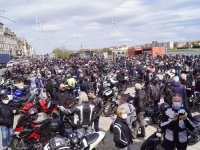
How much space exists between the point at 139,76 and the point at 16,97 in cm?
739

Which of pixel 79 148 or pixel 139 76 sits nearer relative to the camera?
pixel 79 148

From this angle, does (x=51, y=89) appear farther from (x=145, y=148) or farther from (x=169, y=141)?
(x=169, y=141)

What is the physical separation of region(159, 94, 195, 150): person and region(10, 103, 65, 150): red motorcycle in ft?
9.46

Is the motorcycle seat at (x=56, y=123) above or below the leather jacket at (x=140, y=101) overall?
below

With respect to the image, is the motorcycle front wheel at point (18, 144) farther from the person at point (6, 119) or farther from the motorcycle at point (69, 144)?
the motorcycle at point (69, 144)

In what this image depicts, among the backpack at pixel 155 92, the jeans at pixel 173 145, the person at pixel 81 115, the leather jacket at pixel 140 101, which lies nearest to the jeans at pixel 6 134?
the person at pixel 81 115

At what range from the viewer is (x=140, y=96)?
18.8 ft

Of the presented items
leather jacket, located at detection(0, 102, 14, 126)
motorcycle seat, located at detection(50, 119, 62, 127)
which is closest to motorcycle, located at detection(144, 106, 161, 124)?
motorcycle seat, located at detection(50, 119, 62, 127)

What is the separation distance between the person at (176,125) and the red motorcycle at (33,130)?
9.46 feet

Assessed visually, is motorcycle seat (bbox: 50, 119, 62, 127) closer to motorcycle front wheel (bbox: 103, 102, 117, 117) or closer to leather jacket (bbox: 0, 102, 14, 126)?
leather jacket (bbox: 0, 102, 14, 126)

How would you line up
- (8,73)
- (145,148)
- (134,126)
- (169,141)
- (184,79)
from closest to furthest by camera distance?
1. (169,141)
2. (145,148)
3. (134,126)
4. (184,79)
5. (8,73)

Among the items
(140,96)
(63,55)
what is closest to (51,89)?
(140,96)

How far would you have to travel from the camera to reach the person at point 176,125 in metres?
3.31

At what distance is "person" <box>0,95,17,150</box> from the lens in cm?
559
